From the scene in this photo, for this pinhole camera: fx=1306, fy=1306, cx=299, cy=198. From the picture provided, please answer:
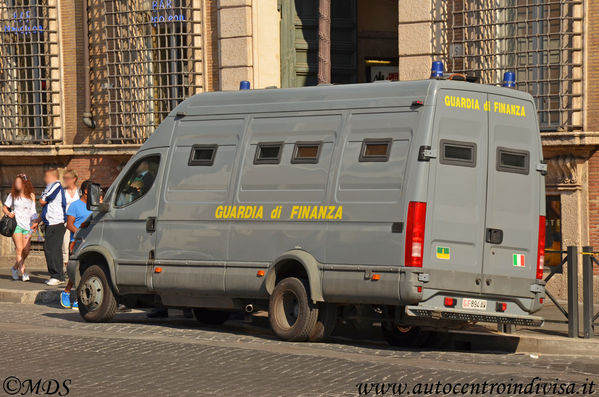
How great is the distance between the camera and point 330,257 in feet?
42.5

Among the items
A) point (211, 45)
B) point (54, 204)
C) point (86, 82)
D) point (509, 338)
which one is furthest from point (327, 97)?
point (86, 82)

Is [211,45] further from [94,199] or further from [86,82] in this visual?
[94,199]

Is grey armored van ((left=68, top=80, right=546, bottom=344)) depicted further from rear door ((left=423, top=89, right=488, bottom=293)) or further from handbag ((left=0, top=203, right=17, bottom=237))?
handbag ((left=0, top=203, right=17, bottom=237))

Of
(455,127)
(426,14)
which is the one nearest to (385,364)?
(455,127)

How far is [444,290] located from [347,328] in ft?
8.77

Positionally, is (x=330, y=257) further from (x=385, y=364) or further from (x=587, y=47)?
(x=587, y=47)

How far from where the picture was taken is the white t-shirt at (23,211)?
805 inches

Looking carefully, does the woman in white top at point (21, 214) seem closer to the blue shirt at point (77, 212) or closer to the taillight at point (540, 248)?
the blue shirt at point (77, 212)

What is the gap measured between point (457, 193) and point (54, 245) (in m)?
8.65

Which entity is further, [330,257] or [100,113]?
[100,113]

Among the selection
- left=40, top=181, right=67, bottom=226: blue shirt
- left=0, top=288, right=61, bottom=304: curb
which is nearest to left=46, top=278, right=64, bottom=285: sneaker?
left=40, top=181, right=67, bottom=226: blue shirt

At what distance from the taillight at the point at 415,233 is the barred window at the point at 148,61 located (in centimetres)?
1139

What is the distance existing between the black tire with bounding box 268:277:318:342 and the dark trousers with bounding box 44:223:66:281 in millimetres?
6798

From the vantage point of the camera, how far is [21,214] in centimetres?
2048
